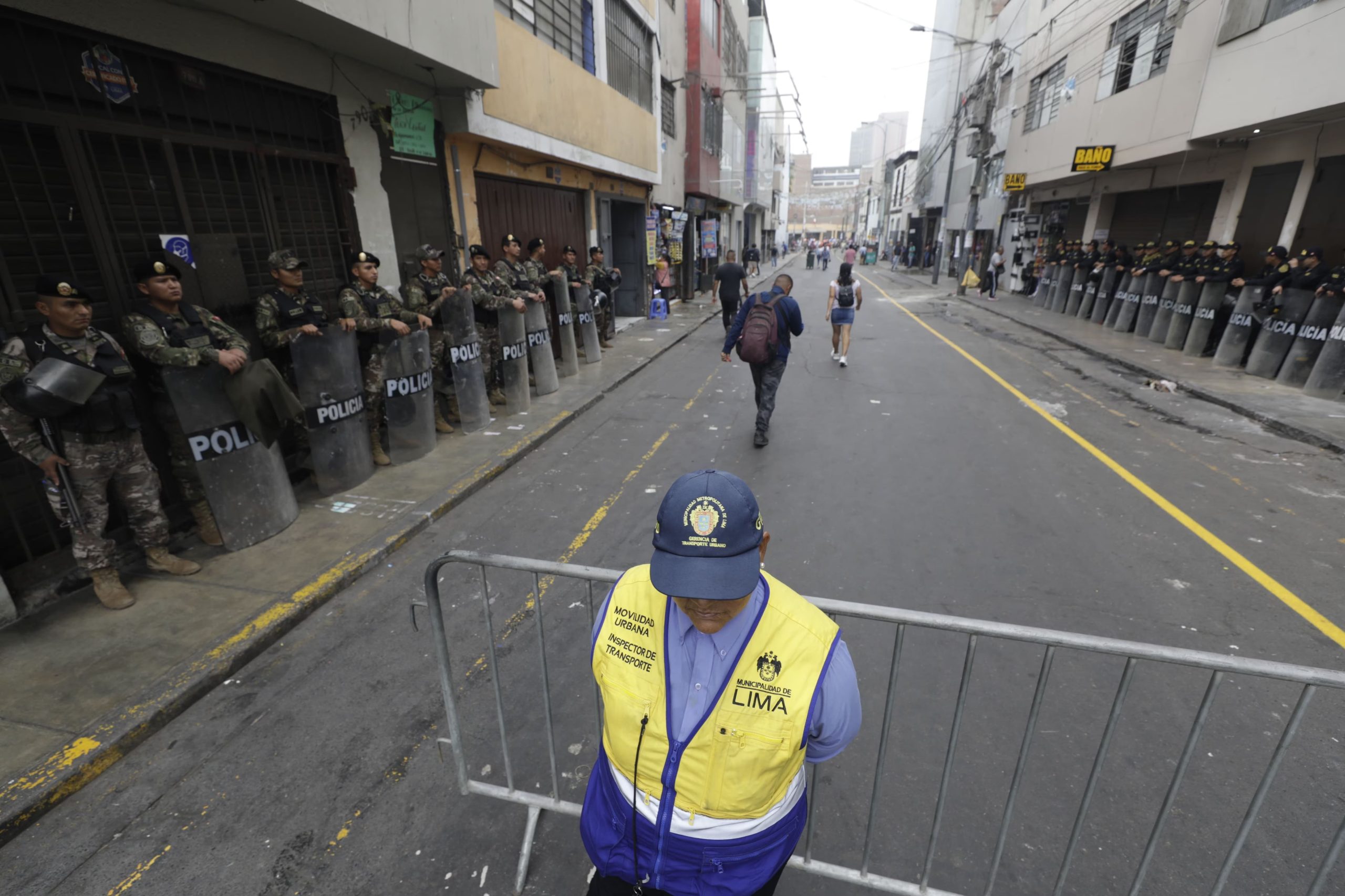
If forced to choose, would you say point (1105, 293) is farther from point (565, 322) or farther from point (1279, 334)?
point (565, 322)

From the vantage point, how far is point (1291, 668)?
162cm

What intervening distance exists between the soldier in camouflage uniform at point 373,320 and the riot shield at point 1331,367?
460 inches

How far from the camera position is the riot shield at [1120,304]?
1423cm

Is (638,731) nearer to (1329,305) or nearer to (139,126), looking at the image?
(139,126)

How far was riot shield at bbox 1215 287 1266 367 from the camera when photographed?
401 inches

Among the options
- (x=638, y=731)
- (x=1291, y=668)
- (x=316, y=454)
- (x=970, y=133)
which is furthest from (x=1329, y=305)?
(x=970, y=133)

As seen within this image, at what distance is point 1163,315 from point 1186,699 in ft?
42.6

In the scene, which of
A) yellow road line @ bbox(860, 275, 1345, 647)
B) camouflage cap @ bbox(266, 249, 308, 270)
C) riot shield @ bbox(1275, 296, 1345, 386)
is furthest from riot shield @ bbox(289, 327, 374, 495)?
riot shield @ bbox(1275, 296, 1345, 386)

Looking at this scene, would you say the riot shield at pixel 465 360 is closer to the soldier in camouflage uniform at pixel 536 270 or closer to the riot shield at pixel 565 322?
the soldier in camouflage uniform at pixel 536 270

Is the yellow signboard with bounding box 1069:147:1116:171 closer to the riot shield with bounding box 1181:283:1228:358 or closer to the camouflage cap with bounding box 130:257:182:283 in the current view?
the riot shield with bounding box 1181:283:1228:358

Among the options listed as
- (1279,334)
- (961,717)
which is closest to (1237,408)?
(1279,334)

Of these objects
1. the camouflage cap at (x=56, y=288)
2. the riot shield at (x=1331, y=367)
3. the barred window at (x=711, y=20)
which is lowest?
the riot shield at (x=1331, y=367)

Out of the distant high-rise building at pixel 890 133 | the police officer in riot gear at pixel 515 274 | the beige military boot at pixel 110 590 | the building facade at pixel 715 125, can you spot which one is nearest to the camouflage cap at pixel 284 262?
the beige military boot at pixel 110 590

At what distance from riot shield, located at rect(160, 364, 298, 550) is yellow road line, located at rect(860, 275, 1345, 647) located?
7095 millimetres
